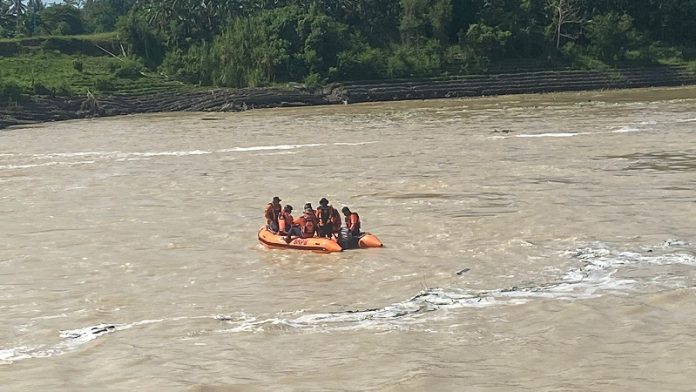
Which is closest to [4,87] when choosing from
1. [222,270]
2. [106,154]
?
[106,154]

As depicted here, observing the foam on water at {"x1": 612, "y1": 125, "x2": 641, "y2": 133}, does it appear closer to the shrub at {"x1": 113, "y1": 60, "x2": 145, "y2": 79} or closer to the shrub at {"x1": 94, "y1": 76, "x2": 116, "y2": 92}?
the shrub at {"x1": 94, "y1": 76, "x2": 116, "y2": 92}

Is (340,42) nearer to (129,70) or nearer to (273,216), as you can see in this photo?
(129,70)

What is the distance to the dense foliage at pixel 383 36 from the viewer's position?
218ft

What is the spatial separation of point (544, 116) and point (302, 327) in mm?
32932

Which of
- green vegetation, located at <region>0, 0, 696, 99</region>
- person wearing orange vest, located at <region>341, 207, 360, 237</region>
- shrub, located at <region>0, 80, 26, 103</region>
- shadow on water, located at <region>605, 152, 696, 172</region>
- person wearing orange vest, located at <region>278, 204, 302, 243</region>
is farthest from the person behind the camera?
green vegetation, located at <region>0, 0, 696, 99</region>

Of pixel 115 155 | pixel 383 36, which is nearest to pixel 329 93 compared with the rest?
pixel 383 36

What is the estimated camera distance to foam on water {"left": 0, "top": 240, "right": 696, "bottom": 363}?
12016mm

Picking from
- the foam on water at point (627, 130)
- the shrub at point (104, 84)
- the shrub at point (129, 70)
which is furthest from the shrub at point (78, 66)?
the foam on water at point (627, 130)

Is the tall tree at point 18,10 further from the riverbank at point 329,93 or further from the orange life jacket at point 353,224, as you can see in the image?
the orange life jacket at point 353,224

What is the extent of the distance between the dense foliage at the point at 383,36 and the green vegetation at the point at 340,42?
91 mm

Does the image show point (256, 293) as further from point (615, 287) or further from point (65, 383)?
point (615, 287)

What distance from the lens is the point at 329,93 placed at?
62812 millimetres


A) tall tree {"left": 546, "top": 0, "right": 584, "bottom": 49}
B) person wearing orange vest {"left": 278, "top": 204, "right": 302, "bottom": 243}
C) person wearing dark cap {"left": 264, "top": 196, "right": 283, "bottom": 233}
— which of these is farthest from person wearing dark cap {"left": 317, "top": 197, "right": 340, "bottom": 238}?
tall tree {"left": 546, "top": 0, "right": 584, "bottom": 49}

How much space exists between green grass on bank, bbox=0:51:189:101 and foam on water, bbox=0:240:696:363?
4771cm
